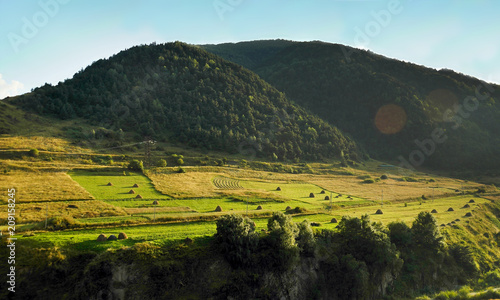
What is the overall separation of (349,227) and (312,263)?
347 inches

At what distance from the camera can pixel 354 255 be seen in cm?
4769

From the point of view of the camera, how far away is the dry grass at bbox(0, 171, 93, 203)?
52594 mm

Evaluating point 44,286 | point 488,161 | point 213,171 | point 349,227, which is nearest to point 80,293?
point 44,286

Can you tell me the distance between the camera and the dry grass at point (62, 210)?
43094 millimetres

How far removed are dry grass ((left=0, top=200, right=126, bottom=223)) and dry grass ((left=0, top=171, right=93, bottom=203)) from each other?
295cm

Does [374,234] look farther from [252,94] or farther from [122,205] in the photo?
[252,94]

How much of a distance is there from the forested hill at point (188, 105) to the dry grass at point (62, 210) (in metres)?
83.6

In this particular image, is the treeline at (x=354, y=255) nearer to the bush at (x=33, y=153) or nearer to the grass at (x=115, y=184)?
the grass at (x=115, y=184)

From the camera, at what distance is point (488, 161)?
167 m
